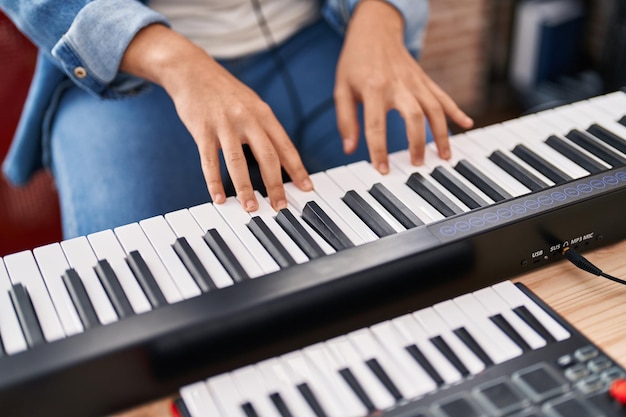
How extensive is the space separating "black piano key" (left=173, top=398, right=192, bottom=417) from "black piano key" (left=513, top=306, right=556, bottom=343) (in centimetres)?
31

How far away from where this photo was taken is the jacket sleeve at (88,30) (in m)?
0.90

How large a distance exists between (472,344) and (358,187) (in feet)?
0.81

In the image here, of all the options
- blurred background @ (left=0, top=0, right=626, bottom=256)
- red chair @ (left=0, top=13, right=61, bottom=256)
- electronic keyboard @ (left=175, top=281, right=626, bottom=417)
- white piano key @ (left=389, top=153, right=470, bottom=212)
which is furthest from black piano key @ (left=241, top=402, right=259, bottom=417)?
blurred background @ (left=0, top=0, right=626, bottom=256)

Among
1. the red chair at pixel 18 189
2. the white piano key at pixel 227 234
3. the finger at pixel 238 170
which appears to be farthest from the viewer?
the red chair at pixel 18 189

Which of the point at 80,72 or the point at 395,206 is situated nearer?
the point at 395,206

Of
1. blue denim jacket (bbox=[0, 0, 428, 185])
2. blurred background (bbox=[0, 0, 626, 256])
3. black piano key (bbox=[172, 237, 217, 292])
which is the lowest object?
blurred background (bbox=[0, 0, 626, 256])

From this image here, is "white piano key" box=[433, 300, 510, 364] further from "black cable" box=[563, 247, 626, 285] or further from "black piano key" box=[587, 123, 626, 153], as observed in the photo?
"black piano key" box=[587, 123, 626, 153]

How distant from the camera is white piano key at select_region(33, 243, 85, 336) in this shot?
0.61 meters

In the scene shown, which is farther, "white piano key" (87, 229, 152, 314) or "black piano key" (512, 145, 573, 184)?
"black piano key" (512, 145, 573, 184)

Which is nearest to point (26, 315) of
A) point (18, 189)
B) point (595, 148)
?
point (595, 148)

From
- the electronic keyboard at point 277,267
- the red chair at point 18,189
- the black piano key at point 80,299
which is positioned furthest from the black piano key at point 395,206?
the red chair at point 18,189

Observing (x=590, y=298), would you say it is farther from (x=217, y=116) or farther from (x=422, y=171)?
(x=217, y=116)

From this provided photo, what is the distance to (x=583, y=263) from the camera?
74 cm

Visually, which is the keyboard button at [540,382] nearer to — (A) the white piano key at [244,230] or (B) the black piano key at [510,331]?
(B) the black piano key at [510,331]
